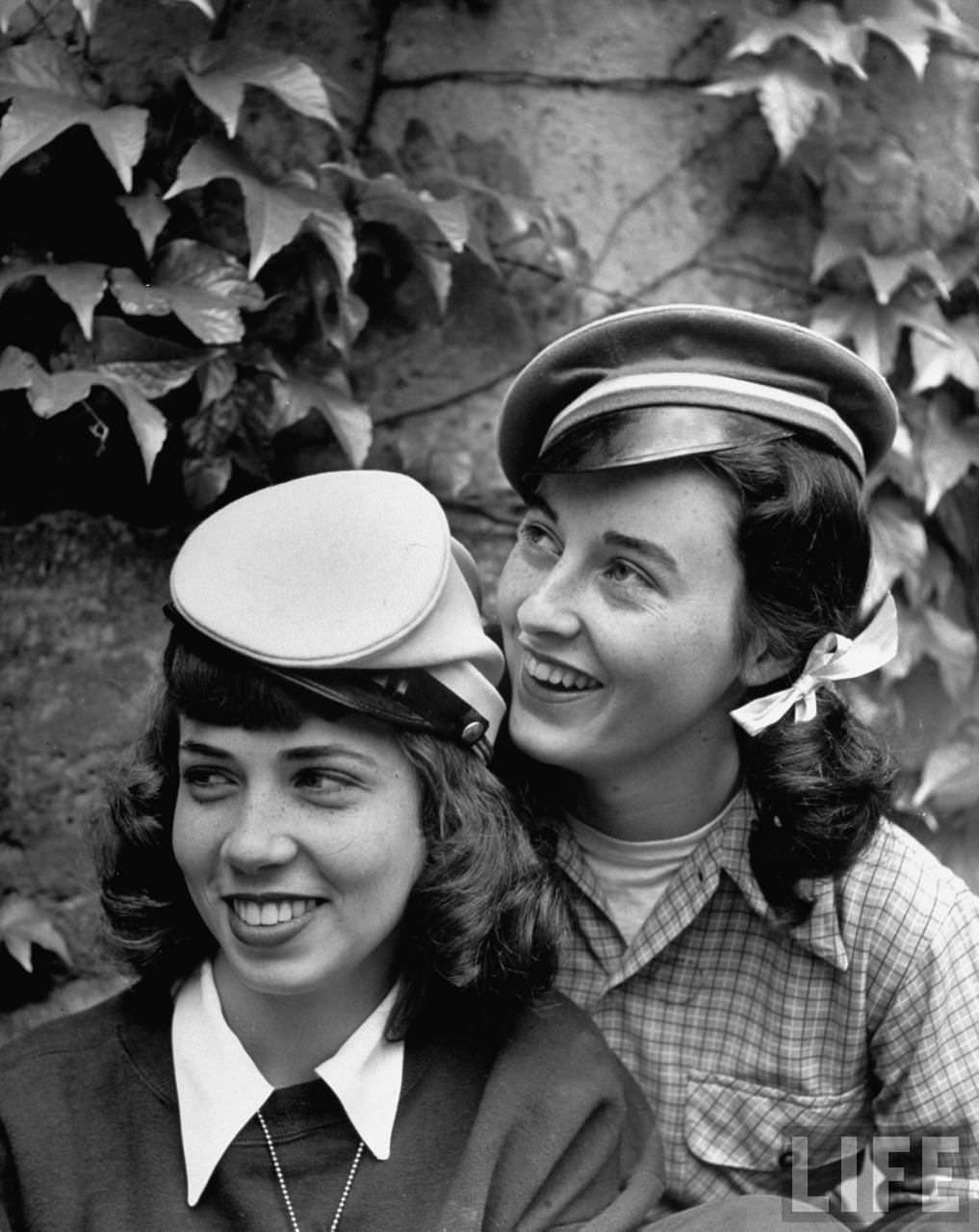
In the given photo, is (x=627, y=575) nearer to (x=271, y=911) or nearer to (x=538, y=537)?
(x=538, y=537)

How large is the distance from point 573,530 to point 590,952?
0.63 m

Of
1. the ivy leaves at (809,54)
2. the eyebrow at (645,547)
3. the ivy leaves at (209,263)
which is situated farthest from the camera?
the ivy leaves at (809,54)

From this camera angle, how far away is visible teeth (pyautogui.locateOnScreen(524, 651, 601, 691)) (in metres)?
2.02

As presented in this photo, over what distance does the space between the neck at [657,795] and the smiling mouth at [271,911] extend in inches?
21.9

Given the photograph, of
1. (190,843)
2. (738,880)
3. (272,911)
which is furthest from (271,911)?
(738,880)

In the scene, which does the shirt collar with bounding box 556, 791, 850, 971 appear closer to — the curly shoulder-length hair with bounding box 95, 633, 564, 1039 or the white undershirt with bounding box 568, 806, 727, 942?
the white undershirt with bounding box 568, 806, 727, 942

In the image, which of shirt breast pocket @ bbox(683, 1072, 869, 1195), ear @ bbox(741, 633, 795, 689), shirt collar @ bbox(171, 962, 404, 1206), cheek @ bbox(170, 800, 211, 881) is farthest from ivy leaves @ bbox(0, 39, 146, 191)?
shirt breast pocket @ bbox(683, 1072, 869, 1195)

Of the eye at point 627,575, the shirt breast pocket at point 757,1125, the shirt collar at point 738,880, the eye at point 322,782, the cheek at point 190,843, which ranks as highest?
the eye at point 627,575

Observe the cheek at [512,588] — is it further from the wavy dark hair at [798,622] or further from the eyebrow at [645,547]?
the wavy dark hair at [798,622]

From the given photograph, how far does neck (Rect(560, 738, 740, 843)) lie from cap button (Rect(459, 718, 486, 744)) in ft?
1.10

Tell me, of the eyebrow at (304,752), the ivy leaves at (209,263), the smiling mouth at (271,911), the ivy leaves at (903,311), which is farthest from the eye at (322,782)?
the ivy leaves at (903,311)

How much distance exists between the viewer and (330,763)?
1.73m

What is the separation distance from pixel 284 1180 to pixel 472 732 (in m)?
0.54

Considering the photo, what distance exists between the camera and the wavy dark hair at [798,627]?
204cm
